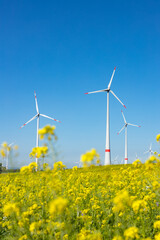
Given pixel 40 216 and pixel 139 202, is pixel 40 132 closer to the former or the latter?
pixel 139 202

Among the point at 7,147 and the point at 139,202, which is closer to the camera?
the point at 139,202

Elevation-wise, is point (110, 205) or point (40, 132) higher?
point (40, 132)

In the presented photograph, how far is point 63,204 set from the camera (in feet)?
10.2

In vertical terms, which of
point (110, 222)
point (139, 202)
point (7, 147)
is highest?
point (7, 147)

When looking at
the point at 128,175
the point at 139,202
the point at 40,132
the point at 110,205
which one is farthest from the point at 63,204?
the point at 128,175

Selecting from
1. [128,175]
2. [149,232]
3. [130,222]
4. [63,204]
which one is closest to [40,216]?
[130,222]

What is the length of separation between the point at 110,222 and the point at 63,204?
3835mm

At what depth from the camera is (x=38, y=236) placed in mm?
5086

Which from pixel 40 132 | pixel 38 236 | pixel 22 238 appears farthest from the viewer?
pixel 38 236

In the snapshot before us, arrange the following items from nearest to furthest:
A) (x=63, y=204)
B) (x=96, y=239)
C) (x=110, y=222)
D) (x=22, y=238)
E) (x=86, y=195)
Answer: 1. (x=63, y=204)
2. (x=96, y=239)
3. (x=22, y=238)
4. (x=110, y=222)
5. (x=86, y=195)

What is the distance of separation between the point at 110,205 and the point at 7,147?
3.53 m

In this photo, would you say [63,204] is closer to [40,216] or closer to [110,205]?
[40,216]

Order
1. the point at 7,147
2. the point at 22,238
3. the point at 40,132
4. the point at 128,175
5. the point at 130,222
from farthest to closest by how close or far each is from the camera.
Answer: the point at 128,175
the point at 7,147
the point at 130,222
the point at 22,238
the point at 40,132

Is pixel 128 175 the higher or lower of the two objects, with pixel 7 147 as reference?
lower
